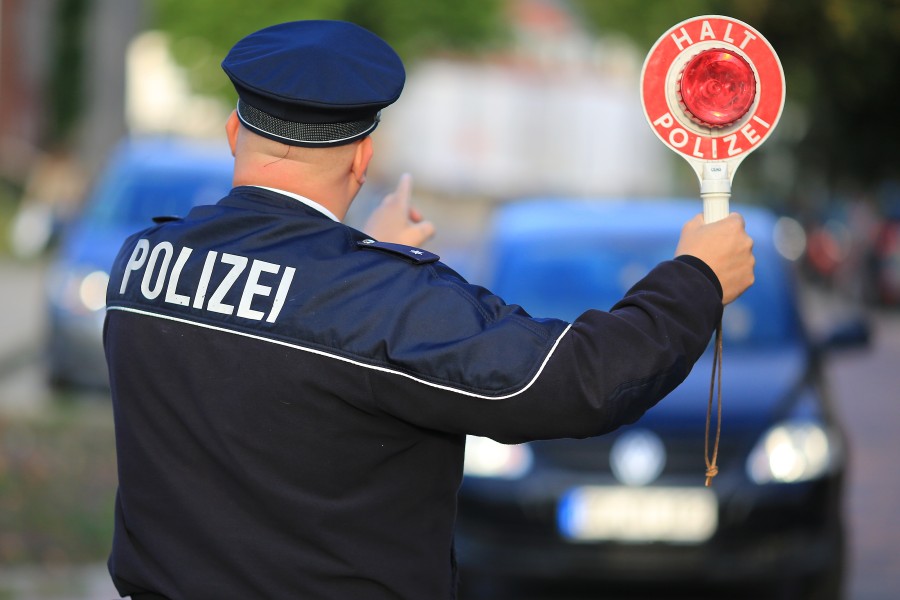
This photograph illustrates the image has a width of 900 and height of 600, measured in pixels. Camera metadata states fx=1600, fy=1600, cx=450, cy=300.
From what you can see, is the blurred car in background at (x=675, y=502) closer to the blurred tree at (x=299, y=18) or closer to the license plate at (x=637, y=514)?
the license plate at (x=637, y=514)

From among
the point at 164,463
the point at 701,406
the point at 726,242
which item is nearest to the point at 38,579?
the point at 701,406

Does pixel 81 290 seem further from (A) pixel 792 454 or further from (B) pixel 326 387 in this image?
(B) pixel 326 387

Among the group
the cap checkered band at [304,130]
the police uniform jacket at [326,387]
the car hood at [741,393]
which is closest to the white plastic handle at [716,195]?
the police uniform jacket at [326,387]

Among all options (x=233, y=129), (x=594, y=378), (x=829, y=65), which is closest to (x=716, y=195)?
(x=594, y=378)

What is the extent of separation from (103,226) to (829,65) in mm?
7889

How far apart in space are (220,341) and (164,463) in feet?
0.75

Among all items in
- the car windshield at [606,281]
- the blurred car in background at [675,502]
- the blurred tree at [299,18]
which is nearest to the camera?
the blurred car in background at [675,502]

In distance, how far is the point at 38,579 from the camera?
6.69 m

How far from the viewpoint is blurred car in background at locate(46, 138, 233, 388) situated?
35.4 ft

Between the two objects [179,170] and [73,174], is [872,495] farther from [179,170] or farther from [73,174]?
[73,174]

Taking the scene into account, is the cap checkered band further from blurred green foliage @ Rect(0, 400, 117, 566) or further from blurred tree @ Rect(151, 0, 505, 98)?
blurred tree @ Rect(151, 0, 505, 98)

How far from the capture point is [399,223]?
3.24 m

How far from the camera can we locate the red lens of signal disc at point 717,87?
8.49 ft

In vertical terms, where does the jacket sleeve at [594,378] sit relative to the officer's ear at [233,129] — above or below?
below
